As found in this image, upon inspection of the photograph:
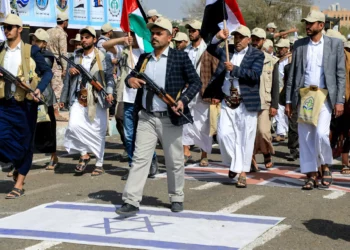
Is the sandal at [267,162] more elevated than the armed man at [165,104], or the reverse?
the armed man at [165,104]

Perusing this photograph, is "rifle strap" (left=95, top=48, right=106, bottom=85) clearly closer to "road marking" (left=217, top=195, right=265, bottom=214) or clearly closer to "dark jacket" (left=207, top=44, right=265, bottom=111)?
"dark jacket" (left=207, top=44, right=265, bottom=111)

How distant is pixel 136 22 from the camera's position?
1113 centimetres

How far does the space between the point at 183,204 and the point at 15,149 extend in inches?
87.4

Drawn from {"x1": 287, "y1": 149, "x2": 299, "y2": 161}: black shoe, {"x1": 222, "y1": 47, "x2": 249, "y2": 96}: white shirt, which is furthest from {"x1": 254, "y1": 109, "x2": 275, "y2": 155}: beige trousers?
{"x1": 222, "y1": 47, "x2": 249, "y2": 96}: white shirt

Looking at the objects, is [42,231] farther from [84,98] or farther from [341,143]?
[341,143]

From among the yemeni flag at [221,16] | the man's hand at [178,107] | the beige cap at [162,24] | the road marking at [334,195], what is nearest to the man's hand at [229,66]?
the yemeni flag at [221,16]

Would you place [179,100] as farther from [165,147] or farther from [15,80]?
[15,80]

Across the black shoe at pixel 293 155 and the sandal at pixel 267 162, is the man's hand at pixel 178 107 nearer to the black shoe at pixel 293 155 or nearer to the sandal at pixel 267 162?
the sandal at pixel 267 162

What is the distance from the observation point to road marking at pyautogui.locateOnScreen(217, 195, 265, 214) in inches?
346

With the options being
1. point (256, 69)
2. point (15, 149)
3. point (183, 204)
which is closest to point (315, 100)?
point (256, 69)

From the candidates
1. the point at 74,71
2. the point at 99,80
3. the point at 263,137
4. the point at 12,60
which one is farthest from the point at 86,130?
the point at 263,137

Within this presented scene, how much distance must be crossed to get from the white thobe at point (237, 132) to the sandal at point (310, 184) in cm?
75

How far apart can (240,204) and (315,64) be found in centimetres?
210

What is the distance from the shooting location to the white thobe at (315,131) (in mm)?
9969
